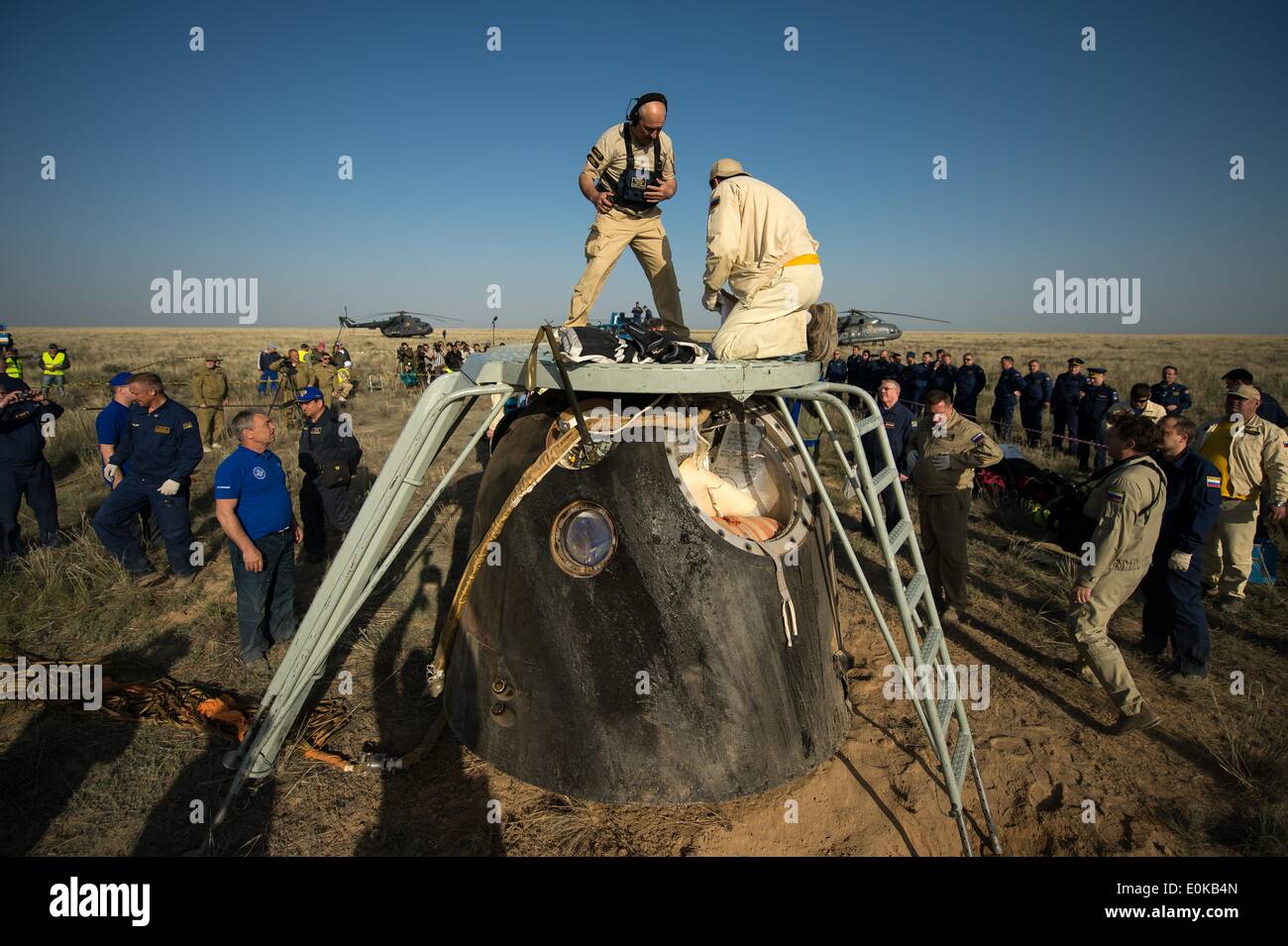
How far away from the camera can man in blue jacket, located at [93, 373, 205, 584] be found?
23.5 ft

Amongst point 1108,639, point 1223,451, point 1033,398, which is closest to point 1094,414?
point 1033,398

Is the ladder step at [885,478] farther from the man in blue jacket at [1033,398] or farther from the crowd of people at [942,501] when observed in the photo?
the man in blue jacket at [1033,398]

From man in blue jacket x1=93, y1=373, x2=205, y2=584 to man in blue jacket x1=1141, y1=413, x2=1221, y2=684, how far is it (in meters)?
10.2

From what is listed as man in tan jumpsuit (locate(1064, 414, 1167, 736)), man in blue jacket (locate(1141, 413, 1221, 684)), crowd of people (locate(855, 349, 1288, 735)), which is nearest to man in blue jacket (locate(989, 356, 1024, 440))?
crowd of people (locate(855, 349, 1288, 735))

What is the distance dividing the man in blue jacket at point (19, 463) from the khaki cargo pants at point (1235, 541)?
13814 mm

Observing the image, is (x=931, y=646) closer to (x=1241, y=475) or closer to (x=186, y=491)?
(x=1241, y=475)

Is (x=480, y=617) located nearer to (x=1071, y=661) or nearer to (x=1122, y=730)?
(x=1122, y=730)

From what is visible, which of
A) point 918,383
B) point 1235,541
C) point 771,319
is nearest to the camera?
point 771,319

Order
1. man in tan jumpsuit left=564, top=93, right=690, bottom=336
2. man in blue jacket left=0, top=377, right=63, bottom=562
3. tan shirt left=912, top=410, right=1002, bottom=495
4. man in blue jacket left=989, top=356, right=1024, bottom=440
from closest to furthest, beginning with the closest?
man in tan jumpsuit left=564, top=93, right=690, bottom=336
tan shirt left=912, top=410, right=1002, bottom=495
man in blue jacket left=0, top=377, right=63, bottom=562
man in blue jacket left=989, top=356, right=1024, bottom=440

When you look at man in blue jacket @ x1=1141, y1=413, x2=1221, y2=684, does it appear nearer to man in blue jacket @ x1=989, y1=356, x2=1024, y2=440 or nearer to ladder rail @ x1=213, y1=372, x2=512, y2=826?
ladder rail @ x1=213, y1=372, x2=512, y2=826

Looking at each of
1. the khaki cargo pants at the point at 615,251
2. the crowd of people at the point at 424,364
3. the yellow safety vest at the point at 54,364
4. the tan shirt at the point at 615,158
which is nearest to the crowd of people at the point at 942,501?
the khaki cargo pants at the point at 615,251

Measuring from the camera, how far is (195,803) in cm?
404

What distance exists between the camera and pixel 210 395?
A: 14.6 m

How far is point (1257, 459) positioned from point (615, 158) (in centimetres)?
767
